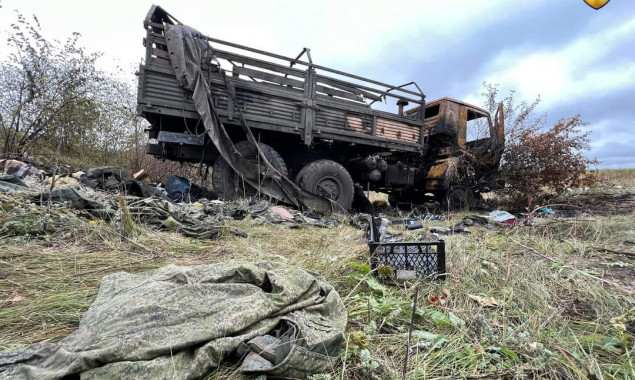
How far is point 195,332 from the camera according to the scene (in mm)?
964

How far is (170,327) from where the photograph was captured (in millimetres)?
979

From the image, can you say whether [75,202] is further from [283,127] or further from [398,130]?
[398,130]

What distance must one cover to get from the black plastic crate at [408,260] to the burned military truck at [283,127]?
3.30 m

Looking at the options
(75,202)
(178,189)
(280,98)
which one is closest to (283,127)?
(280,98)

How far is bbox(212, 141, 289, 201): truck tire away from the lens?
5039mm

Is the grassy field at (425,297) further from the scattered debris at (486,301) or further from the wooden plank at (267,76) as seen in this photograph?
the wooden plank at (267,76)

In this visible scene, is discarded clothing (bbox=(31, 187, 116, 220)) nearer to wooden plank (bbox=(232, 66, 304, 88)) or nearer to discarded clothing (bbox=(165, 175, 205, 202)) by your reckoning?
discarded clothing (bbox=(165, 175, 205, 202))

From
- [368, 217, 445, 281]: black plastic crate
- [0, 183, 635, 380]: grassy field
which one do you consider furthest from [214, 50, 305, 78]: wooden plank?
[368, 217, 445, 281]: black plastic crate

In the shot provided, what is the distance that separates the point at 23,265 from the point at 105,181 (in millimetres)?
3247

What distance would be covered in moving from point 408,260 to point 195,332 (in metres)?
1.28

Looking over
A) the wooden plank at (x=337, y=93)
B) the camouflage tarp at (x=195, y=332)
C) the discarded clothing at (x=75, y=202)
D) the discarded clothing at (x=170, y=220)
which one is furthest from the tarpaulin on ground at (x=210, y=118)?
the camouflage tarp at (x=195, y=332)

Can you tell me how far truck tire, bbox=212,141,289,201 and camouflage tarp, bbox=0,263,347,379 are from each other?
3.77m

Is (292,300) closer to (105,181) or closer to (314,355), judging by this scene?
(314,355)

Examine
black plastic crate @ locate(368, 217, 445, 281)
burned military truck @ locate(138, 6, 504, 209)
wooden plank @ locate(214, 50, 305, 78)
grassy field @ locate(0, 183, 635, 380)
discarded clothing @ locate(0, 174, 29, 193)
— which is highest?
wooden plank @ locate(214, 50, 305, 78)
